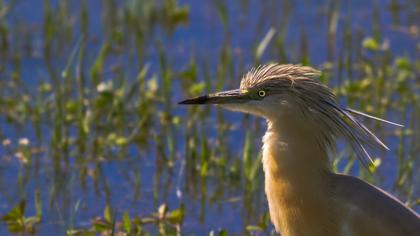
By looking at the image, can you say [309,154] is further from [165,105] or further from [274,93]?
[165,105]

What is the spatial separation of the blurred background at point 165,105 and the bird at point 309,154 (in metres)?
Answer: 0.58

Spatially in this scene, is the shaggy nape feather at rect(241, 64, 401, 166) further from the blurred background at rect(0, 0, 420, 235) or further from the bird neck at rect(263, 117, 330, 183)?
the blurred background at rect(0, 0, 420, 235)

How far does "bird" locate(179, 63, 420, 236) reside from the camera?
5.03 meters

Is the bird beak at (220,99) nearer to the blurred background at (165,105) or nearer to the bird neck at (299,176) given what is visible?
the bird neck at (299,176)

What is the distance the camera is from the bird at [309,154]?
16.5 ft

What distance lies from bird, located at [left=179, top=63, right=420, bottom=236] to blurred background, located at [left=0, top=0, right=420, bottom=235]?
0.58 m

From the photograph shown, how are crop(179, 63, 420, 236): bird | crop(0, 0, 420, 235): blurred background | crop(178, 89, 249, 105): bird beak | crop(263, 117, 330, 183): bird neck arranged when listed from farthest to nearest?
crop(0, 0, 420, 235): blurred background
crop(178, 89, 249, 105): bird beak
crop(263, 117, 330, 183): bird neck
crop(179, 63, 420, 236): bird

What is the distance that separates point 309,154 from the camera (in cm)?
516

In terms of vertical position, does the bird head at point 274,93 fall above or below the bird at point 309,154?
above

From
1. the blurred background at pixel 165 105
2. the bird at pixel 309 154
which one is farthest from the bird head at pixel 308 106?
the blurred background at pixel 165 105

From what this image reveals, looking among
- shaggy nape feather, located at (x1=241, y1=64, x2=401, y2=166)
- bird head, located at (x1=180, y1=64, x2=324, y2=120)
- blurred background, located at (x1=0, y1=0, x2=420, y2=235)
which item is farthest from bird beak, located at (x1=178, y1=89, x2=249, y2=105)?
blurred background, located at (x1=0, y1=0, x2=420, y2=235)

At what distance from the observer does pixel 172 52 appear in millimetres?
8711

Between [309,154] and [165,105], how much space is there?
8.07 feet

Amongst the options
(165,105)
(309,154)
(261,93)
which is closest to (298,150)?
(309,154)
